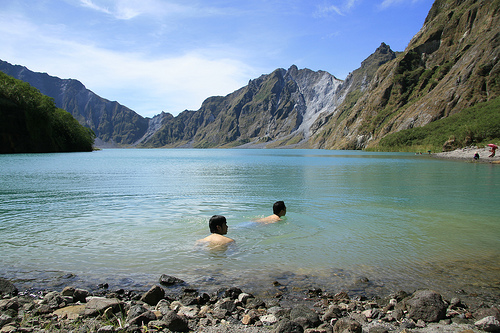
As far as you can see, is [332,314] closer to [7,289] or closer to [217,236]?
[217,236]

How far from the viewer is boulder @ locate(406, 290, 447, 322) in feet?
20.8

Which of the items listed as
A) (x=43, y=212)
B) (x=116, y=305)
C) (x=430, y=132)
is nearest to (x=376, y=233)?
(x=116, y=305)

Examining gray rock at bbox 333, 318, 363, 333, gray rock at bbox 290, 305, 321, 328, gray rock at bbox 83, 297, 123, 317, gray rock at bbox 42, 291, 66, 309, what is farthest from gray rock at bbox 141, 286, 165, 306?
gray rock at bbox 333, 318, 363, 333

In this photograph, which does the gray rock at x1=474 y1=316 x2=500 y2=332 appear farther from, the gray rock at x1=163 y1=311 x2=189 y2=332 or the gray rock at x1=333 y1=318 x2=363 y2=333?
the gray rock at x1=163 y1=311 x2=189 y2=332

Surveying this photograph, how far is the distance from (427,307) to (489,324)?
3.32 ft

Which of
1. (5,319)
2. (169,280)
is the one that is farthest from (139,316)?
(5,319)

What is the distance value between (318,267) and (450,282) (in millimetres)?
3411

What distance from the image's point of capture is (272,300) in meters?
7.28

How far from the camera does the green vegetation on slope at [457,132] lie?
81562 mm

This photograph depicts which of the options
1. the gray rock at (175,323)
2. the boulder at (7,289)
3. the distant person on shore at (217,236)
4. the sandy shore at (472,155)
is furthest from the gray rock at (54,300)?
the sandy shore at (472,155)

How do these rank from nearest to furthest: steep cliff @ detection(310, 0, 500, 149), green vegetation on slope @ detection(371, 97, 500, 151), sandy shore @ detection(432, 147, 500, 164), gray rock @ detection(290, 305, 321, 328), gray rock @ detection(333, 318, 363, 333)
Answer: gray rock @ detection(333, 318, 363, 333), gray rock @ detection(290, 305, 321, 328), sandy shore @ detection(432, 147, 500, 164), green vegetation on slope @ detection(371, 97, 500, 151), steep cliff @ detection(310, 0, 500, 149)

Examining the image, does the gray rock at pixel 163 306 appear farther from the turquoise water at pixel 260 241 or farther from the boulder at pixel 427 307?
the boulder at pixel 427 307

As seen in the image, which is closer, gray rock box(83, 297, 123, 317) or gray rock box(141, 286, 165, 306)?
gray rock box(83, 297, 123, 317)

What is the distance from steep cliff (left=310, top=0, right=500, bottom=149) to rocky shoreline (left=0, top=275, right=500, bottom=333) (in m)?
134
